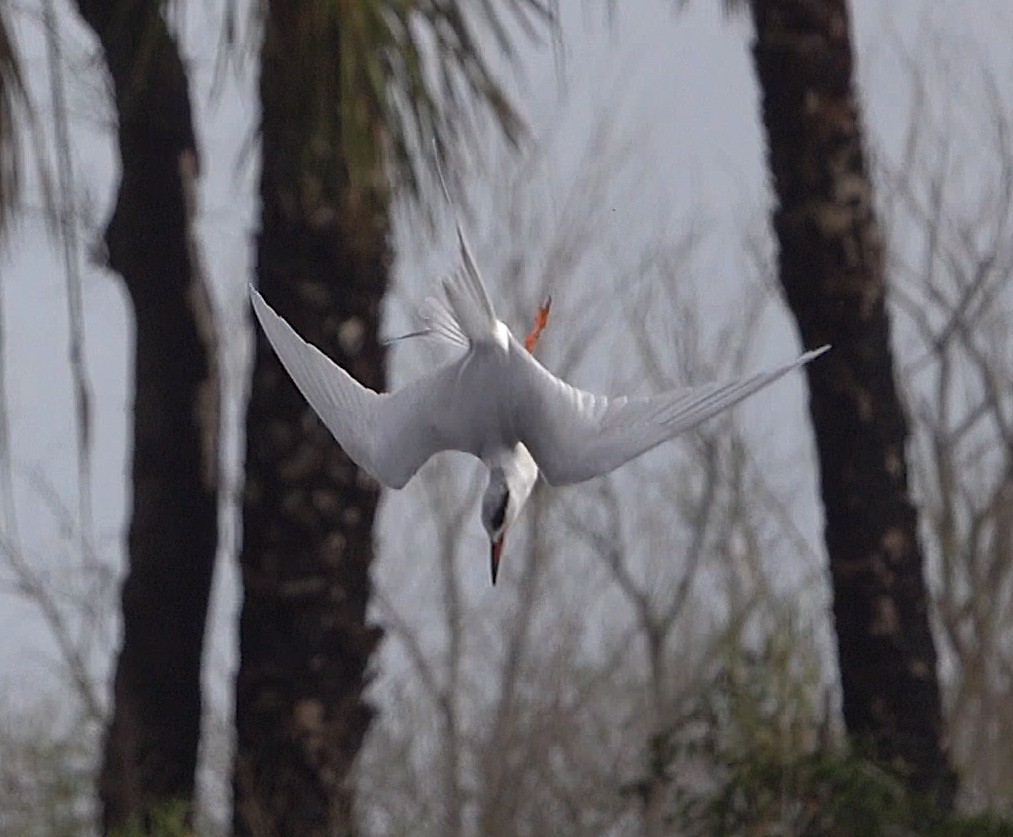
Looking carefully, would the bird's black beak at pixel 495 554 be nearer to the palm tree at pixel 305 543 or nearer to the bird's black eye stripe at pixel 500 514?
the bird's black eye stripe at pixel 500 514

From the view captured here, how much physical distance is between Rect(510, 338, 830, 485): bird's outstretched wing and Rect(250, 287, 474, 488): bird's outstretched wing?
0.27 ft

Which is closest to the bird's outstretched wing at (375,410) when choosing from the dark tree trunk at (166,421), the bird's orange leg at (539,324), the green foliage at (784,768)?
the bird's orange leg at (539,324)

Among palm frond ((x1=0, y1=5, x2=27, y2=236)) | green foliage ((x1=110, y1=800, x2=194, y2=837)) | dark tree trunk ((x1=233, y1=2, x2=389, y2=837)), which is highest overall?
palm frond ((x1=0, y1=5, x2=27, y2=236))

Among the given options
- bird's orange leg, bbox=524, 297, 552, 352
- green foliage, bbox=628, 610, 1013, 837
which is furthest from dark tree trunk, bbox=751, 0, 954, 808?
bird's orange leg, bbox=524, 297, 552, 352

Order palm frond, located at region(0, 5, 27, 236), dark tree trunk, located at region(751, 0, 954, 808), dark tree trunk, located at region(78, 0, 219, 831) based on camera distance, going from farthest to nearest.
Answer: dark tree trunk, located at region(78, 0, 219, 831) < dark tree trunk, located at region(751, 0, 954, 808) < palm frond, located at region(0, 5, 27, 236)

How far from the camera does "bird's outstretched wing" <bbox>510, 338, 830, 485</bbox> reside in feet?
7.52

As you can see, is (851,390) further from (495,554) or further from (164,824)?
(495,554)

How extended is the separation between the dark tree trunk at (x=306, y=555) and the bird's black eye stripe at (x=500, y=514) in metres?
3.37

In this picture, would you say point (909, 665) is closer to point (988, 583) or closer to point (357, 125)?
point (357, 125)

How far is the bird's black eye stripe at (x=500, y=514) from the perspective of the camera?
2.32 meters

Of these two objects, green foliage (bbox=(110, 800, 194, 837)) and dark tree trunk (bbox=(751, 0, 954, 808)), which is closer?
green foliage (bbox=(110, 800, 194, 837))

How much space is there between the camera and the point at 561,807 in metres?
9.24

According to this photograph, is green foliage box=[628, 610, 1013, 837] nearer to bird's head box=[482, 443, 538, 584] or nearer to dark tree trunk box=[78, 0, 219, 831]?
dark tree trunk box=[78, 0, 219, 831]

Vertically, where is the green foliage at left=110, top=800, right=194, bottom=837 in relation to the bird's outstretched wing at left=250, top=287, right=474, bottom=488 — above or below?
below
